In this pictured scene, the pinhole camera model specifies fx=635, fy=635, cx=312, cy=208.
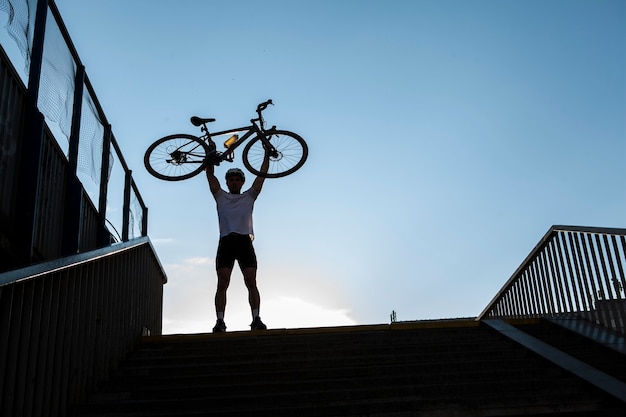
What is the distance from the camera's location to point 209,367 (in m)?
5.48

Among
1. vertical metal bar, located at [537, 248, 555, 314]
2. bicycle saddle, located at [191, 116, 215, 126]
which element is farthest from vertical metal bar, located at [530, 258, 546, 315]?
bicycle saddle, located at [191, 116, 215, 126]

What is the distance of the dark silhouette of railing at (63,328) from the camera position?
3506 mm

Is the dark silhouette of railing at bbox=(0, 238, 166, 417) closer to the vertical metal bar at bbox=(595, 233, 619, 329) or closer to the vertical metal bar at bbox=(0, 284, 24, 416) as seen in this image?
the vertical metal bar at bbox=(0, 284, 24, 416)

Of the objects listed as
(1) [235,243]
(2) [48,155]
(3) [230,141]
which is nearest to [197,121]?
(3) [230,141]

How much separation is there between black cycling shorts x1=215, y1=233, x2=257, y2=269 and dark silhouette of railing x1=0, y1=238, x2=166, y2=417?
139 cm

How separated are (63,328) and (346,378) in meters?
2.23

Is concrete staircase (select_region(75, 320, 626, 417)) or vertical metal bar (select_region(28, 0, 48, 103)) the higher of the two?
vertical metal bar (select_region(28, 0, 48, 103))

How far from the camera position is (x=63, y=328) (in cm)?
430

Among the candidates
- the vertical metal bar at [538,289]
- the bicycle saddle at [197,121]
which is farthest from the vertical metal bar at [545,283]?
the bicycle saddle at [197,121]

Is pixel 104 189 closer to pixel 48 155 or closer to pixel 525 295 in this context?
pixel 48 155

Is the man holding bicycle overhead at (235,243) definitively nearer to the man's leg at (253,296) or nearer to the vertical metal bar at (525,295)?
the man's leg at (253,296)

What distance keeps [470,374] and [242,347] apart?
7.15 feet

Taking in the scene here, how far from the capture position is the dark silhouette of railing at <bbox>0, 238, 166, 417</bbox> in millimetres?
3506

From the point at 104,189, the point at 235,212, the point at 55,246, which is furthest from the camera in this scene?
the point at 235,212
